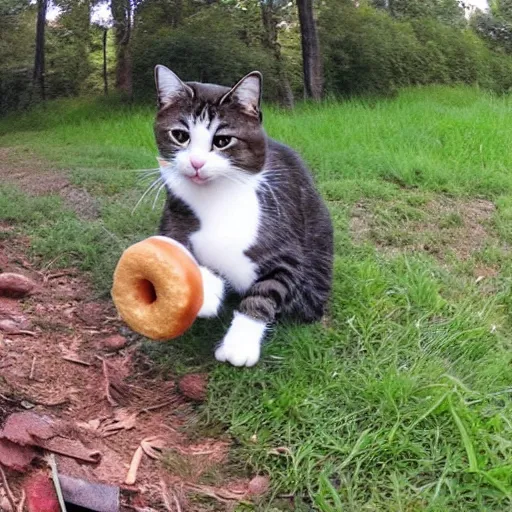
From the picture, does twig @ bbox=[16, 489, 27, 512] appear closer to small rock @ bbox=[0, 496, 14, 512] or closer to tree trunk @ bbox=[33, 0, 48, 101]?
small rock @ bbox=[0, 496, 14, 512]

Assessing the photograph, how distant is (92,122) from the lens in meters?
7.06

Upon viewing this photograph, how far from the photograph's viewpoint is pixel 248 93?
2154 mm

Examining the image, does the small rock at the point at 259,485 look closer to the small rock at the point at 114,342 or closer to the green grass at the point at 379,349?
the green grass at the point at 379,349

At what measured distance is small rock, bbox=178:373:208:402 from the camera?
213cm

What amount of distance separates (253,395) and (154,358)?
1.35 feet

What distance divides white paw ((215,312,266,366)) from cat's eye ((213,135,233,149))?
52cm

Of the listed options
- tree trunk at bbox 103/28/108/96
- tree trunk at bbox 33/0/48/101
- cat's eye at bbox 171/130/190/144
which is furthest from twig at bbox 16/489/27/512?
tree trunk at bbox 33/0/48/101

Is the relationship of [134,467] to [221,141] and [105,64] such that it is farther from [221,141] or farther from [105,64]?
[105,64]

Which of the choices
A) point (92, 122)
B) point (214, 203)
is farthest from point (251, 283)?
point (92, 122)

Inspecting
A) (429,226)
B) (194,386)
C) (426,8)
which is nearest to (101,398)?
(194,386)

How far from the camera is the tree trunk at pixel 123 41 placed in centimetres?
779

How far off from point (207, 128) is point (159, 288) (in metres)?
0.51

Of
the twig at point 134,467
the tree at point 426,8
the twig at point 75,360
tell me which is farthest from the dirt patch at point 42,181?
the tree at point 426,8

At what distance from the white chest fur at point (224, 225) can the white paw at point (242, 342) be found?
152 mm
